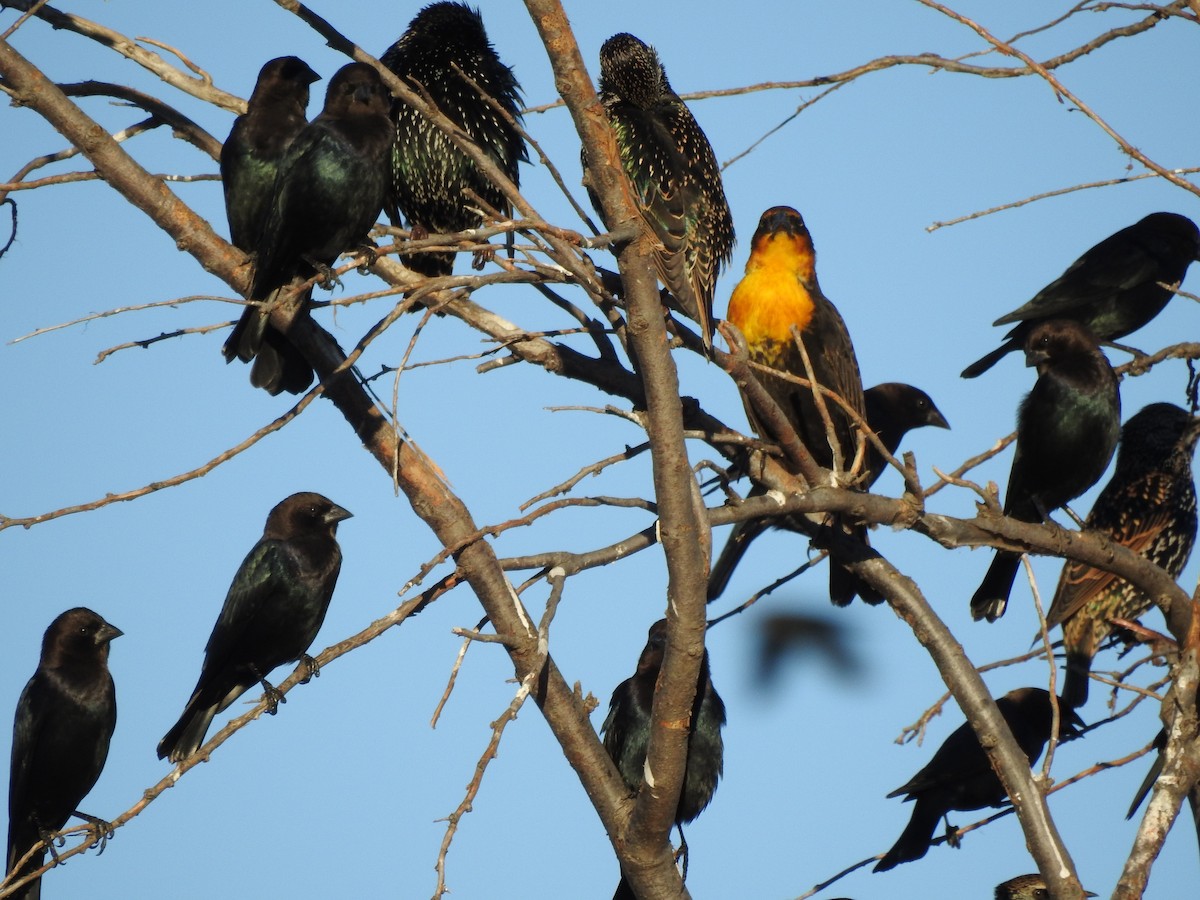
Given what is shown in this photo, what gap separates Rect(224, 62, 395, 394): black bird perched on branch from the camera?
190 inches

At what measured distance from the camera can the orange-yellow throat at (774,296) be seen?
556 cm

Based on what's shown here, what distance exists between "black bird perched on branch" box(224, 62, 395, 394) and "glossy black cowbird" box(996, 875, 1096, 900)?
152 inches

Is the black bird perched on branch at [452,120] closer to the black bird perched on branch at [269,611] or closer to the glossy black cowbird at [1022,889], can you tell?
the black bird perched on branch at [269,611]

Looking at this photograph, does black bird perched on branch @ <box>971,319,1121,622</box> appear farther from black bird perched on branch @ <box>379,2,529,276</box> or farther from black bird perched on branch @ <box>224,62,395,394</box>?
black bird perched on branch @ <box>224,62,395,394</box>

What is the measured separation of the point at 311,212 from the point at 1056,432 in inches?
119

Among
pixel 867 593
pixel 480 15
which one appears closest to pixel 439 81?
pixel 480 15

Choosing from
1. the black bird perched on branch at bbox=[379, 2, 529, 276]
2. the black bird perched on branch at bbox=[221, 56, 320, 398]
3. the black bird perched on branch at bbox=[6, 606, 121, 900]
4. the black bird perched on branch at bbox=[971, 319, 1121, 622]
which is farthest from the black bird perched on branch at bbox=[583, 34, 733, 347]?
the black bird perched on branch at bbox=[6, 606, 121, 900]

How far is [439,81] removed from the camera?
6258 millimetres

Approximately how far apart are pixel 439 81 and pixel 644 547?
296 cm

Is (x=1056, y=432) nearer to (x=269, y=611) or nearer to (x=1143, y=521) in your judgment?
(x=1143, y=521)

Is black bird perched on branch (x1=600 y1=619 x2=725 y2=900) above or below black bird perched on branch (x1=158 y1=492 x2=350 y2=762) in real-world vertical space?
below

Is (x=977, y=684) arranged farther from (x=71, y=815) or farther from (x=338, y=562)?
(x=71, y=815)

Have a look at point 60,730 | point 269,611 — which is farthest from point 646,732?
point 60,730

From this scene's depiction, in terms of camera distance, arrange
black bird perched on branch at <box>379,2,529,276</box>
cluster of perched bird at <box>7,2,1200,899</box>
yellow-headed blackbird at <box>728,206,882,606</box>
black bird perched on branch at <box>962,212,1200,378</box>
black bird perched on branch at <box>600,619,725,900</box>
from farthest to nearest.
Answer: black bird perched on branch at <box>962,212,1200,378</box> < black bird perched on branch at <box>379,2,529,276</box> < yellow-headed blackbird at <box>728,206,882,606</box> < black bird perched on branch at <box>600,619,725,900</box> < cluster of perched bird at <box>7,2,1200,899</box>
